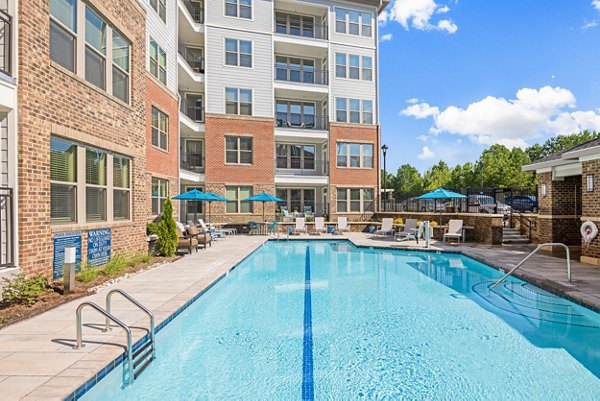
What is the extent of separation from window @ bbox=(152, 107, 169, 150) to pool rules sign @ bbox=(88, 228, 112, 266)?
6.44m

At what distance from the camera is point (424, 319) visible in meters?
6.99

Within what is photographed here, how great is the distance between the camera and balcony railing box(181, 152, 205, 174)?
74.2 ft

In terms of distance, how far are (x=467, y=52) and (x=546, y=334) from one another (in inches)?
1046

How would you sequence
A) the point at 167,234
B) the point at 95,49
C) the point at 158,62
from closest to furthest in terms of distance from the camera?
the point at 95,49 → the point at 167,234 → the point at 158,62

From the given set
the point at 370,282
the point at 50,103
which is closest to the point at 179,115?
the point at 50,103

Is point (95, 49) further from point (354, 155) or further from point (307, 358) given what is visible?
point (354, 155)

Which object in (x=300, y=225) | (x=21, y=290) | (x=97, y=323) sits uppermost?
(x=300, y=225)

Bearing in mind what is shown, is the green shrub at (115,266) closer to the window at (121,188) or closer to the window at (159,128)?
the window at (121,188)

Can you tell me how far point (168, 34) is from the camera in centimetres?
1664

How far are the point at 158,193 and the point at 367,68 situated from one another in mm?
16957

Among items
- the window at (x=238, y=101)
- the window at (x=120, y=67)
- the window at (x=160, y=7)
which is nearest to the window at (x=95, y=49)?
the window at (x=120, y=67)

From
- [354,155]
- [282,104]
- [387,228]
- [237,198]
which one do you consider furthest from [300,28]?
[387,228]

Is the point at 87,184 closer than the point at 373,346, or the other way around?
the point at 373,346

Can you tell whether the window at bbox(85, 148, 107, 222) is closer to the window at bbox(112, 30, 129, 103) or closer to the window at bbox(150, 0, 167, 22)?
the window at bbox(112, 30, 129, 103)
